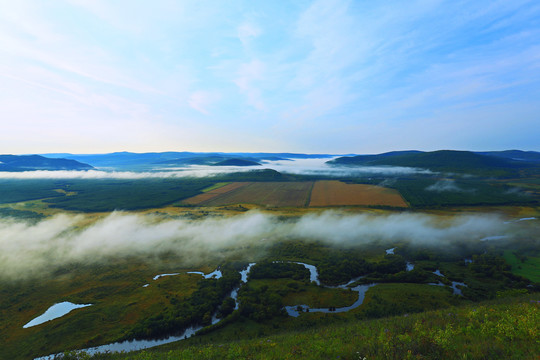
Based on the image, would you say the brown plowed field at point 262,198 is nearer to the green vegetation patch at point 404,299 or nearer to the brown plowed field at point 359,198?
the brown plowed field at point 359,198

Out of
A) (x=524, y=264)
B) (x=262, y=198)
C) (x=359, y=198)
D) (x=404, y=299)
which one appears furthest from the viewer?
(x=262, y=198)

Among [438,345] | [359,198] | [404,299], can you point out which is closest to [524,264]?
[404,299]

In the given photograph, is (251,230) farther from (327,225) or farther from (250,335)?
(250,335)

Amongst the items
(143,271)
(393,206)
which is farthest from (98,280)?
(393,206)

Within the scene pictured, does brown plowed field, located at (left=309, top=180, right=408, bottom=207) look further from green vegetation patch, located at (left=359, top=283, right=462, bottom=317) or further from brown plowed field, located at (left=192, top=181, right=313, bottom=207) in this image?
green vegetation patch, located at (left=359, top=283, right=462, bottom=317)

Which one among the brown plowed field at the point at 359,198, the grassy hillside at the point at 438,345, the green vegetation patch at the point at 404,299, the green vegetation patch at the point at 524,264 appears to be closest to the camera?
the grassy hillside at the point at 438,345

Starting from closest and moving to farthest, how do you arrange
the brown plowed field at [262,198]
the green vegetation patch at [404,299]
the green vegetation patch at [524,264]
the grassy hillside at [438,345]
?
the grassy hillside at [438,345] → the green vegetation patch at [404,299] → the green vegetation patch at [524,264] → the brown plowed field at [262,198]

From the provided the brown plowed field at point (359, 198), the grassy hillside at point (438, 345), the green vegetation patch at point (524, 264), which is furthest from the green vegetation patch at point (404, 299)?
the brown plowed field at point (359, 198)

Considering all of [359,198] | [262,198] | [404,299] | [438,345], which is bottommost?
[404,299]

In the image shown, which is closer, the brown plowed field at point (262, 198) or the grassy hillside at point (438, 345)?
the grassy hillside at point (438, 345)

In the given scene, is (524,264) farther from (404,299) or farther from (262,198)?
(262,198)

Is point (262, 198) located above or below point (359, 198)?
below
